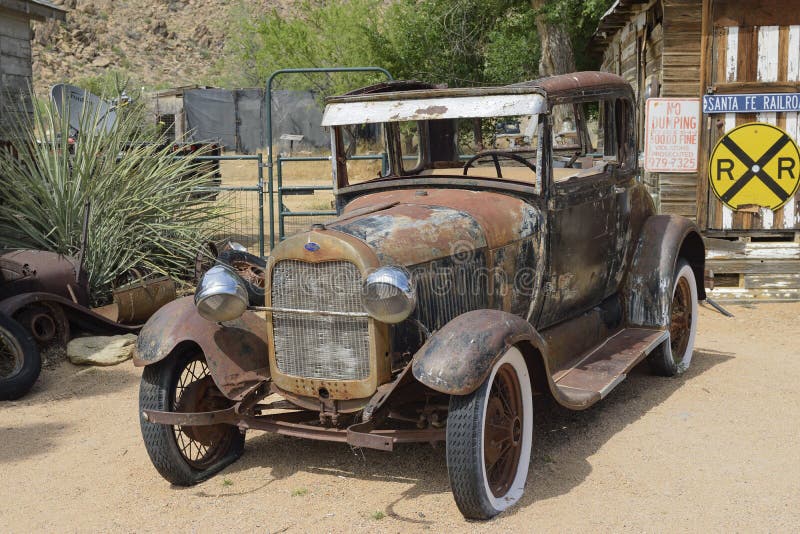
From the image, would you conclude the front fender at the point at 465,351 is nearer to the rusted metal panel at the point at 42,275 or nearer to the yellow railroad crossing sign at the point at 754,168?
the rusted metal panel at the point at 42,275

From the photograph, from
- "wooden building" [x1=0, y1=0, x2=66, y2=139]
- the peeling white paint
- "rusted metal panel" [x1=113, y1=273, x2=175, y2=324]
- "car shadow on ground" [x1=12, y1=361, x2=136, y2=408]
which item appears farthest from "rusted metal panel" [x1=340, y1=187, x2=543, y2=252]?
"wooden building" [x1=0, y1=0, x2=66, y2=139]

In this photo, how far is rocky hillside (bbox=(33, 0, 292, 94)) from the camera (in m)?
49.4

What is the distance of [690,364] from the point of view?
6.71 m

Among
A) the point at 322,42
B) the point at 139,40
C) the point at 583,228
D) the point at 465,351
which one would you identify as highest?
the point at 139,40

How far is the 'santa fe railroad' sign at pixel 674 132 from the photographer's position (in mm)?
Answer: 8922

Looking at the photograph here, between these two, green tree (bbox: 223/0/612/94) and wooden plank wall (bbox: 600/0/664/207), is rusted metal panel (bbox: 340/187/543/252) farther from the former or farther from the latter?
green tree (bbox: 223/0/612/94)

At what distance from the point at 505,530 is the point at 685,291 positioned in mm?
3333

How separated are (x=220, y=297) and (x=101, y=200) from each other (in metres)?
4.84

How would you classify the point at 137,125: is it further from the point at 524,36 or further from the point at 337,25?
the point at 337,25

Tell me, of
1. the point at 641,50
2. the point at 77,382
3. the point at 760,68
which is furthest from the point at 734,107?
the point at 77,382

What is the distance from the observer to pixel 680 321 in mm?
6535

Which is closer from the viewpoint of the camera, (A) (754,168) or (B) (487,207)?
(B) (487,207)

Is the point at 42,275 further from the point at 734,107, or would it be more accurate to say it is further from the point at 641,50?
the point at 641,50

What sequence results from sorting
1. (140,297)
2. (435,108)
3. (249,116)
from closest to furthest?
(435,108) → (140,297) → (249,116)
